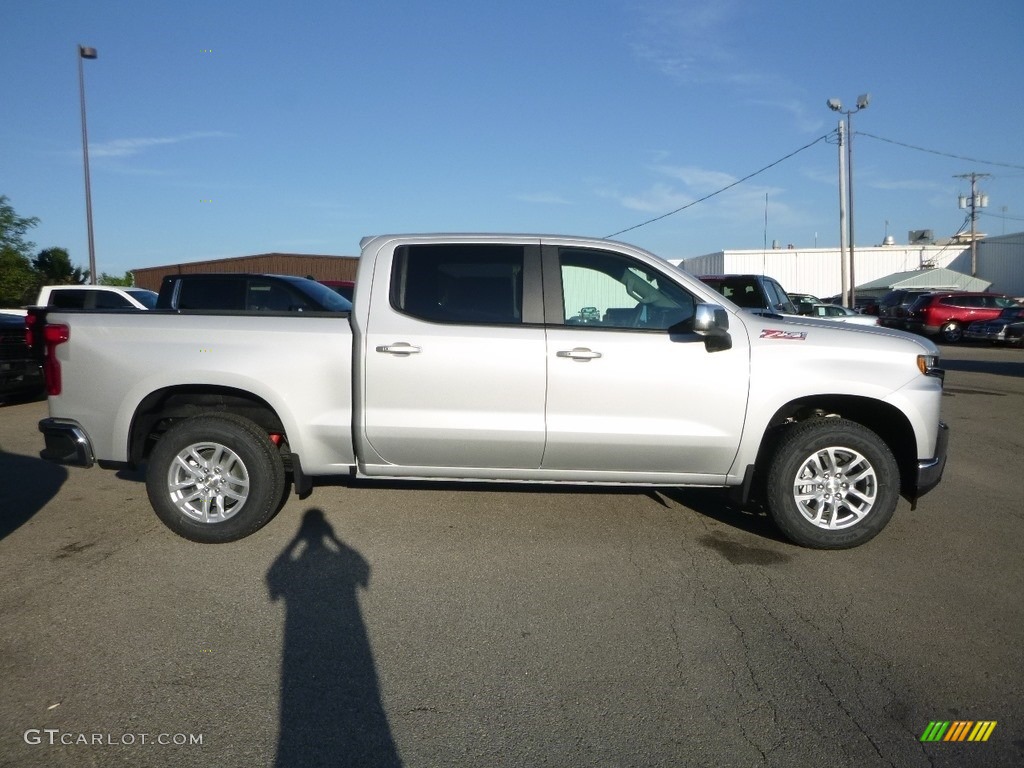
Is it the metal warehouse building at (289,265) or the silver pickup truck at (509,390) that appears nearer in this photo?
the silver pickup truck at (509,390)

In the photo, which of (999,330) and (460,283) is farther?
(999,330)

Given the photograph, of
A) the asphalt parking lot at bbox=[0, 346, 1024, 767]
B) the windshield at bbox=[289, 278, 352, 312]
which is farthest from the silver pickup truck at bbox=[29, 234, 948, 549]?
the windshield at bbox=[289, 278, 352, 312]

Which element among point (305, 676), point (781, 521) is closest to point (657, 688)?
point (305, 676)

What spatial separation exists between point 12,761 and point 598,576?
298 centimetres

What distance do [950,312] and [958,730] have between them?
28.7m

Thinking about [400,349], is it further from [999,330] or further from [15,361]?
[999,330]

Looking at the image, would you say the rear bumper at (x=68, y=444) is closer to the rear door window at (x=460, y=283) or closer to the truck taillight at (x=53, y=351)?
the truck taillight at (x=53, y=351)

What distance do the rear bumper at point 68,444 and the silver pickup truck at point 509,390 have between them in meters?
0.01

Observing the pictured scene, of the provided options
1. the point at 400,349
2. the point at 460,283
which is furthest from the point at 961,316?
the point at 400,349

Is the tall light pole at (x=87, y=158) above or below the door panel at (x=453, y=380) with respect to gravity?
above

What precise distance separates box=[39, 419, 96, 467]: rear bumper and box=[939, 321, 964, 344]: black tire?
28.9 meters

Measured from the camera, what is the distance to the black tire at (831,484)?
5195 mm

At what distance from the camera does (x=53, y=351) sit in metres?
5.36

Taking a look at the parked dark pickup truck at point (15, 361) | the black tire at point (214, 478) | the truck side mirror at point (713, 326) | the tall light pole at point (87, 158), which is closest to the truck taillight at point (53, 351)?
the black tire at point (214, 478)
